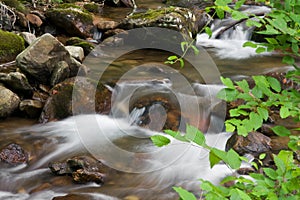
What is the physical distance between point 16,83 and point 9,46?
200cm

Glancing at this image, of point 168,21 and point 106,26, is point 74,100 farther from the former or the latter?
point 106,26

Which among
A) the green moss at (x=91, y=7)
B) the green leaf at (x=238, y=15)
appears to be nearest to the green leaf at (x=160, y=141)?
the green leaf at (x=238, y=15)

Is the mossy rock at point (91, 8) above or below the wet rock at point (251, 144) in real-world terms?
above

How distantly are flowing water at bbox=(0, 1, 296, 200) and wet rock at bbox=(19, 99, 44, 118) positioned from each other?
0.18 metres

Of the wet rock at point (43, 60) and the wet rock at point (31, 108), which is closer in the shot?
the wet rock at point (31, 108)

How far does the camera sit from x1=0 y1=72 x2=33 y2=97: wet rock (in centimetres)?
609

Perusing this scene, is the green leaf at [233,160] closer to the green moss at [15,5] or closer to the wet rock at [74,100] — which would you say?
the wet rock at [74,100]

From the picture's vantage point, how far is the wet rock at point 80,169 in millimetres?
4238

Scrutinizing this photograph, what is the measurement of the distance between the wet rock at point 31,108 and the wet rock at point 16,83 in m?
0.32

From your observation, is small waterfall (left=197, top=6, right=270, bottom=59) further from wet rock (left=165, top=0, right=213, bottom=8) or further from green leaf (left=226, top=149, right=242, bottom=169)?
green leaf (left=226, top=149, right=242, bottom=169)

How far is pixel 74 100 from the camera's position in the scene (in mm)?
5957

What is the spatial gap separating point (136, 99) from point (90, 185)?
2.33 m

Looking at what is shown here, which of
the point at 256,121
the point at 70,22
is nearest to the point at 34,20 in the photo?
the point at 70,22

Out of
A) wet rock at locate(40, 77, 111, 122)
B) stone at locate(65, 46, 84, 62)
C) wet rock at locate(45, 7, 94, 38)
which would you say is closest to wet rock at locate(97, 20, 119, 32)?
wet rock at locate(45, 7, 94, 38)
